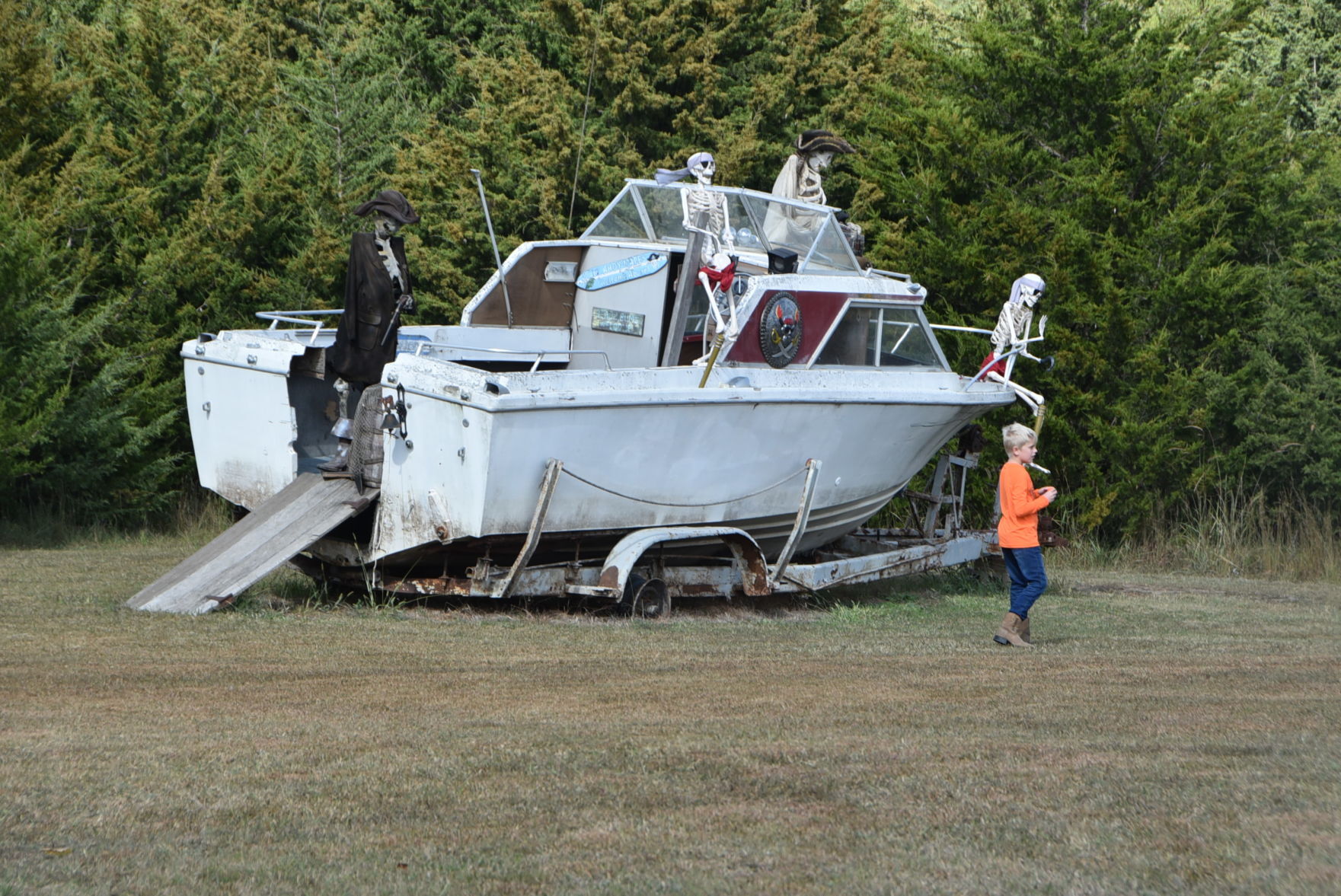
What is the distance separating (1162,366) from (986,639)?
24.5 ft

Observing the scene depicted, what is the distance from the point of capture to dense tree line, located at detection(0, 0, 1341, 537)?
15.3 metres

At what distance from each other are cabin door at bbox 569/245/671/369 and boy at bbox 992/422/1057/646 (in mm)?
2986

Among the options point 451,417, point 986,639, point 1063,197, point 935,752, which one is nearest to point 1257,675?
point 986,639

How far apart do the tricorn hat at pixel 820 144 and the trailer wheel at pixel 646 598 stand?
13.5 ft

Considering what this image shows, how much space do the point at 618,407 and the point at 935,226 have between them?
27.6 ft

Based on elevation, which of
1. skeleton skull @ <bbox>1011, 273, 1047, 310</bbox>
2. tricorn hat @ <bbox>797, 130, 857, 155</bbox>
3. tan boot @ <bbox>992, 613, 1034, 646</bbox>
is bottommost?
tan boot @ <bbox>992, 613, 1034, 646</bbox>

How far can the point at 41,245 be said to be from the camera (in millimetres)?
14203

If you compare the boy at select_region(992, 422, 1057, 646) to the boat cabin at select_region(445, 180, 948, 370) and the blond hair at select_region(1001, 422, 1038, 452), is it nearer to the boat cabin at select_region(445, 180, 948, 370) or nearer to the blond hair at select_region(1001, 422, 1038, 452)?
A: the blond hair at select_region(1001, 422, 1038, 452)

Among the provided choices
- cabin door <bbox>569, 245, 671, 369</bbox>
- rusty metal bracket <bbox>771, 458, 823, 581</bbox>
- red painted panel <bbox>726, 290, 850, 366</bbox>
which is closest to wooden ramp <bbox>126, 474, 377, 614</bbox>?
red painted panel <bbox>726, 290, 850, 366</bbox>

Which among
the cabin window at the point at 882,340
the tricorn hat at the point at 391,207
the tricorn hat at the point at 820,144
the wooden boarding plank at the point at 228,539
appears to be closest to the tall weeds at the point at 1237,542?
the cabin window at the point at 882,340

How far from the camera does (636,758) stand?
5.73m

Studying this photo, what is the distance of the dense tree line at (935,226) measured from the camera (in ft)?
50.3

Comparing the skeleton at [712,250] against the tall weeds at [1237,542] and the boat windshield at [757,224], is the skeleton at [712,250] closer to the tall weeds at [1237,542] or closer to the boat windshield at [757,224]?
the boat windshield at [757,224]

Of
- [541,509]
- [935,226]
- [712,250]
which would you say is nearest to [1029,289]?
[712,250]
